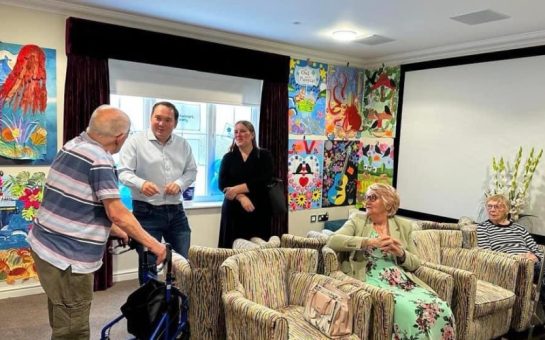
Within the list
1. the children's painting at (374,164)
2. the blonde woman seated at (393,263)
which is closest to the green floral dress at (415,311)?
the blonde woman seated at (393,263)

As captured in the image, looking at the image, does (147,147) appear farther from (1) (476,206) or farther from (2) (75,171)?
(1) (476,206)

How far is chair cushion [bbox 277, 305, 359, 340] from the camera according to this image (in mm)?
2090

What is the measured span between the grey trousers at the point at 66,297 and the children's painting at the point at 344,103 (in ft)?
13.1

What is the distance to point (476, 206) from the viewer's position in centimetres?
445

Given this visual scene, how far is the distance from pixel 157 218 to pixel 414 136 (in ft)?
11.3

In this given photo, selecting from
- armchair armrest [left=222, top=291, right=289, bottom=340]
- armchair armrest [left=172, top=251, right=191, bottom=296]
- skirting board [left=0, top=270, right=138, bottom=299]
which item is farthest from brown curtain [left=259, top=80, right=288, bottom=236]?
armchair armrest [left=222, top=291, right=289, bottom=340]

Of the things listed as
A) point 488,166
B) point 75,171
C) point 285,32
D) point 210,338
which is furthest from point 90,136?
point 488,166

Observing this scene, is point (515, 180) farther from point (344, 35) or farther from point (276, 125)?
point (276, 125)

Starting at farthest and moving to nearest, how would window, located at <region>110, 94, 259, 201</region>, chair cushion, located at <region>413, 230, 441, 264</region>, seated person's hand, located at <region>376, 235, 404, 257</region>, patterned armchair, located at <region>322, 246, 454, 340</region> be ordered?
1. window, located at <region>110, 94, 259, 201</region>
2. chair cushion, located at <region>413, 230, 441, 264</region>
3. seated person's hand, located at <region>376, 235, 404, 257</region>
4. patterned armchair, located at <region>322, 246, 454, 340</region>

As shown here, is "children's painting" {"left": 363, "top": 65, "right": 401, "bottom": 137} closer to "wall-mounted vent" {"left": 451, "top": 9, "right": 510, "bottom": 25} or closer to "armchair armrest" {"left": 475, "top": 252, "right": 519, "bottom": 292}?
"wall-mounted vent" {"left": 451, "top": 9, "right": 510, "bottom": 25}

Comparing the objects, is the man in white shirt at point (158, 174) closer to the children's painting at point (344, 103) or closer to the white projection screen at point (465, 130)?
the children's painting at point (344, 103)

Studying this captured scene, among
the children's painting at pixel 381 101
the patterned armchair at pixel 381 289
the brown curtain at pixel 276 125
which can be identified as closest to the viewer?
the patterned armchair at pixel 381 289

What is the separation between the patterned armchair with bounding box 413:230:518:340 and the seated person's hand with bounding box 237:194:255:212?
4.24 feet

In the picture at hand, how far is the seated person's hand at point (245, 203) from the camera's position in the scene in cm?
322
